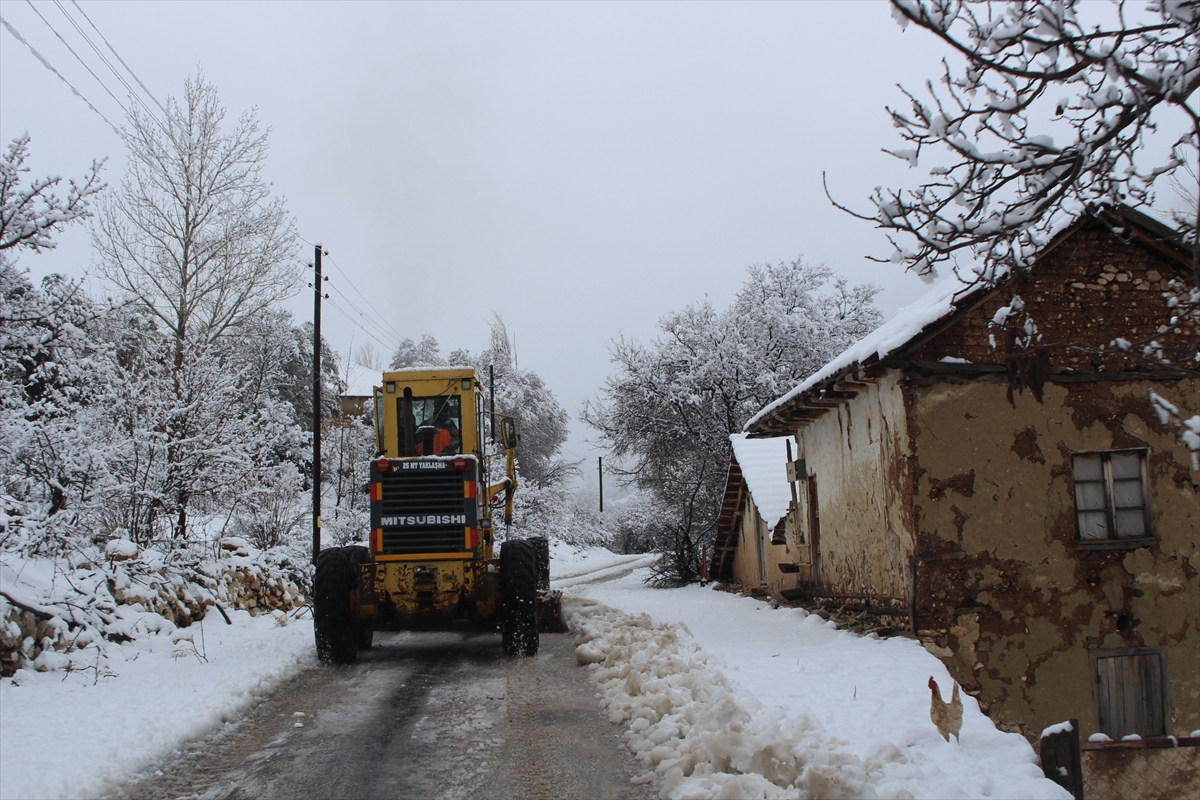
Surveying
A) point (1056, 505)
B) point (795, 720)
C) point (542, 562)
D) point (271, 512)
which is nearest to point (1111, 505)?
point (1056, 505)

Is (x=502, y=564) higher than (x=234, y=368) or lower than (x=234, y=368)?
lower

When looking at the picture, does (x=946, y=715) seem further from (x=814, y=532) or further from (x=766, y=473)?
(x=766, y=473)

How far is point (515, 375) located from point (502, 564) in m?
36.6

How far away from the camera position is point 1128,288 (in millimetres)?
10023

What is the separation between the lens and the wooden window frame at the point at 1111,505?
967 centimetres

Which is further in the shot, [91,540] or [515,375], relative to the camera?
[515,375]

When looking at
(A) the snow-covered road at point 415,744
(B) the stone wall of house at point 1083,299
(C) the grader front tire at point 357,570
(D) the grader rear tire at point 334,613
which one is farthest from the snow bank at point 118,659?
(B) the stone wall of house at point 1083,299

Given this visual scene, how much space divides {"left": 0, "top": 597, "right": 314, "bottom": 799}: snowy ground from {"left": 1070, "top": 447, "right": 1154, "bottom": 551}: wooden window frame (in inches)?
342

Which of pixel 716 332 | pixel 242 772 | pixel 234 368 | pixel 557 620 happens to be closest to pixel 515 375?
pixel 716 332

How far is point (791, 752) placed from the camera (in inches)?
202

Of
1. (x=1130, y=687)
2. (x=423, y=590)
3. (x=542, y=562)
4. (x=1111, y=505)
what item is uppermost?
(x=1111, y=505)

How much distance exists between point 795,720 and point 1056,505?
18.1 ft

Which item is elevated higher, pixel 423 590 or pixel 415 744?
pixel 423 590

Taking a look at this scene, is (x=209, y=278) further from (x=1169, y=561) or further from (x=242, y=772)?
(x=1169, y=561)
